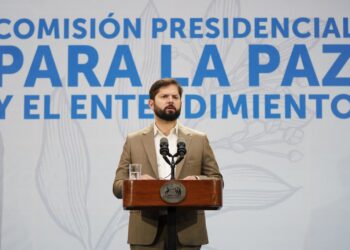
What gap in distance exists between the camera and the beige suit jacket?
3689 millimetres

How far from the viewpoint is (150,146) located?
154 inches

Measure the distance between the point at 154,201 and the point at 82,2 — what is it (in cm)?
314

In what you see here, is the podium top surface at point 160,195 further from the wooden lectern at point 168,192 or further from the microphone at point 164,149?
the microphone at point 164,149

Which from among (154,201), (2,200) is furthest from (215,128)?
(154,201)

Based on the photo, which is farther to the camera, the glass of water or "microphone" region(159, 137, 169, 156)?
the glass of water

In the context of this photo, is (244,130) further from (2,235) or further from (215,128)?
(2,235)

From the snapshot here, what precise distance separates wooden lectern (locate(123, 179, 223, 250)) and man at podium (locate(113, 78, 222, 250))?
0.38 m

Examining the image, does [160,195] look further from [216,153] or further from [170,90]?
[216,153]

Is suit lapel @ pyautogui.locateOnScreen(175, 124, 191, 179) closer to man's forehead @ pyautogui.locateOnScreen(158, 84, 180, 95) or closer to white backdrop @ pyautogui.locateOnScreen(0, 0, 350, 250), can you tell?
man's forehead @ pyautogui.locateOnScreen(158, 84, 180, 95)

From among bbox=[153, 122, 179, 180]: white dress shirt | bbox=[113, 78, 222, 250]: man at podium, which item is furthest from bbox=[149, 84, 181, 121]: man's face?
bbox=[153, 122, 179, 180]: white dress shirt

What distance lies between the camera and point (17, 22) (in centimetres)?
590

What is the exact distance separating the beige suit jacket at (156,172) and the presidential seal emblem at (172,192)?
14.1 inches

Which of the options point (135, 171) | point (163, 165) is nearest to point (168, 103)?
point (163, 165)

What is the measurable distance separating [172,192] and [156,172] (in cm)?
62
